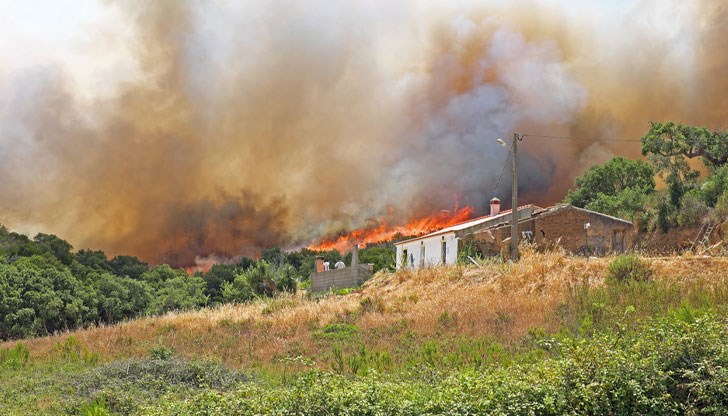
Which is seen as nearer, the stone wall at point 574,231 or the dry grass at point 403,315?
the dry grass at point 403,315

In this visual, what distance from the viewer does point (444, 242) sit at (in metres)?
47.4

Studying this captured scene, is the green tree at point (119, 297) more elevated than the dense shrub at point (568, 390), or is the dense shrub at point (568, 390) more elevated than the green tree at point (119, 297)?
the green tree at point (119, 297)

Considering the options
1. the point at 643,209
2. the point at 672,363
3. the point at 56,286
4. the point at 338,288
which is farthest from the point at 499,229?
the point at 672,363

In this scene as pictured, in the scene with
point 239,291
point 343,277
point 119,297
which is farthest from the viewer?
point 119,297

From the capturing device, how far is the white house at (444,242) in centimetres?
4538

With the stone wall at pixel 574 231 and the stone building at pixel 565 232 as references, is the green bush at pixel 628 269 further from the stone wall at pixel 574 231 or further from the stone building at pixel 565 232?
the stone wall at pixel 574 231

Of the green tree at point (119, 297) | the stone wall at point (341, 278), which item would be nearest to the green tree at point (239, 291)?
the stone wall at point (341, 278)

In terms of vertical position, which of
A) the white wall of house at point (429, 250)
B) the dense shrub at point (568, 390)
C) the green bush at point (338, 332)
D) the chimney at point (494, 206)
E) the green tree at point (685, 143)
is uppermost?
the green tree at point (685, 143)

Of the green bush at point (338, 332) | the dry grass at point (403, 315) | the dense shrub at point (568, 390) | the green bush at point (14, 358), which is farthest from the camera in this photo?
the green bush at point (338, 332)

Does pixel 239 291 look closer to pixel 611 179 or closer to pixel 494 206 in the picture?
pixel 494 206

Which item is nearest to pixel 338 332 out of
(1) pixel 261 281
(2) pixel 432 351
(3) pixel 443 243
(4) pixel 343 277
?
(2) pixel 432 351

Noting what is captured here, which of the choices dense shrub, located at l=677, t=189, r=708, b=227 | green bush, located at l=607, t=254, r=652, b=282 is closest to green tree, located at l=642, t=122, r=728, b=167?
dense shrub, located at l=677, t=189, r=708, b=227

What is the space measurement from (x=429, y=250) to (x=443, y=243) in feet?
7.23

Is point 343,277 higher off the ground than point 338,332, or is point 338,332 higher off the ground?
point 343,277
